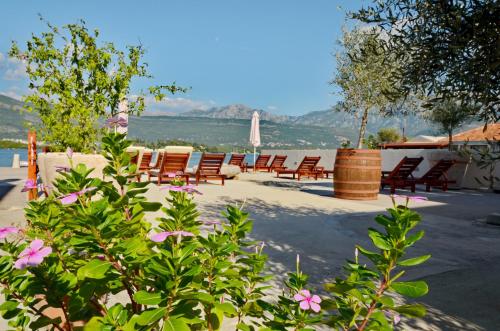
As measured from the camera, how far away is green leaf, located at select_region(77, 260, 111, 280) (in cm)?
99

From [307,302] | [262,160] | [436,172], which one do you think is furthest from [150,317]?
[262,160]

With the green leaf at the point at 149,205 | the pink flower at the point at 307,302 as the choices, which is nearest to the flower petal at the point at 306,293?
the pink flower at the point at 307,302

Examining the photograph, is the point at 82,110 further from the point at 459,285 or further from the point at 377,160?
the point at 377,160

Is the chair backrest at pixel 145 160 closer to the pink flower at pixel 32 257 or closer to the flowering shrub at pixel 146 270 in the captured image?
the flowering shrub at pixel 146 270

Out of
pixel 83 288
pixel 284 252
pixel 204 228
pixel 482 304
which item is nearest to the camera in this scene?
pixel 83 288

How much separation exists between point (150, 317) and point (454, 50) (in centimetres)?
346

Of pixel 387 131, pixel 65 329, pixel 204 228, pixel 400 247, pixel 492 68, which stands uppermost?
pixel 387 131

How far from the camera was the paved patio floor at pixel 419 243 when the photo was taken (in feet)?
9.84

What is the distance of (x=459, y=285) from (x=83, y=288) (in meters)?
3.38

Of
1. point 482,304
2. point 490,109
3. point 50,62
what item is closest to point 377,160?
point 490,109

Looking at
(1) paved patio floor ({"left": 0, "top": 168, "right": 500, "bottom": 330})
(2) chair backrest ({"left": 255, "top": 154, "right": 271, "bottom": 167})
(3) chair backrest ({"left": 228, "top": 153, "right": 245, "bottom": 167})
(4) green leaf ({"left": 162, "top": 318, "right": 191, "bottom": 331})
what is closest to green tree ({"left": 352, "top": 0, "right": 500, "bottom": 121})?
(1) paved patio floor ({"left": 0, "top": 168, "right": 500, "bottom": 330})

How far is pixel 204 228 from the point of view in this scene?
5.60 metres

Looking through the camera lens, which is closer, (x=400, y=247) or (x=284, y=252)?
(x=400, y=247)

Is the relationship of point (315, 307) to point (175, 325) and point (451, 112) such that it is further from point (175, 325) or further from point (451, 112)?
point (451, 112)
